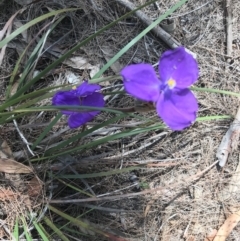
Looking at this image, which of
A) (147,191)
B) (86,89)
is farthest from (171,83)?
(147,191)

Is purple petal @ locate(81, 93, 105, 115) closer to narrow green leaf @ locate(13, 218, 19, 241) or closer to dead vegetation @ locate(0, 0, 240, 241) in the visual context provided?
dead vegetation @ locate(0, 0, 240, 241)

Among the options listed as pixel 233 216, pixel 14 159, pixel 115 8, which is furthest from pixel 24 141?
pixel 233 216

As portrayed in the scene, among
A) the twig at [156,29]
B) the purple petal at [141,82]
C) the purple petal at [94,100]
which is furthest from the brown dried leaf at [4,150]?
the twig at [156,29]

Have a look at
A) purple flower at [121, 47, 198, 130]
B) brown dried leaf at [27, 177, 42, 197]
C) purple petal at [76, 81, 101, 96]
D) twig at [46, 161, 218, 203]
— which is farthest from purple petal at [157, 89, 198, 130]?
brown dried leaf at [27, 177, 42, 197]

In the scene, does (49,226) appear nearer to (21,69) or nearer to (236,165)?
(21,69)

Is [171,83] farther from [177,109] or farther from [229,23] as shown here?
[229,23]
